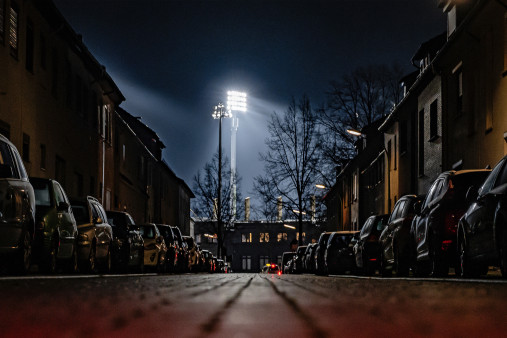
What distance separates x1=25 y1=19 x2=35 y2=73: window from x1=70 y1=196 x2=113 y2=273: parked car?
7929 mm

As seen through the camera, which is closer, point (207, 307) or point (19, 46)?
point (207, 307)

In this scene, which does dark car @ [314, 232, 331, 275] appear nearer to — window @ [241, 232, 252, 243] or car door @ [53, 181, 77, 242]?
car door @ [53, 181, 77, 242]

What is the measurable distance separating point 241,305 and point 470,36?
914 inches

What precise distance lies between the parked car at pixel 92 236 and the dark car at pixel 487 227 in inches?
308

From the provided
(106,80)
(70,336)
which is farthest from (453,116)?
(70,336)

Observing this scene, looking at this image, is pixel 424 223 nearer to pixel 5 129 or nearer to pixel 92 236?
pixel 92 236

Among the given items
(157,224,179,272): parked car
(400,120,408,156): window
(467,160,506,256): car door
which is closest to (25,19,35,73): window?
(157,224,179,272): parked car

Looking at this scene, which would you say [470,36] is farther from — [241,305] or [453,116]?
[241,305]

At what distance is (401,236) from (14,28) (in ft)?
42.9

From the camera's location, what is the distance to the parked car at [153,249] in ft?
86.2

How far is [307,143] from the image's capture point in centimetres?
5791

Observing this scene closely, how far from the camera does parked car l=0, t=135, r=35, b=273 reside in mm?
11906

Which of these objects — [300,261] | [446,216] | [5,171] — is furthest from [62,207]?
[300,261]

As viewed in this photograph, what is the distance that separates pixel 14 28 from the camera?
80.9 feet
